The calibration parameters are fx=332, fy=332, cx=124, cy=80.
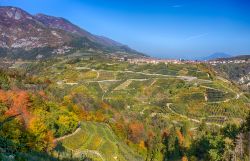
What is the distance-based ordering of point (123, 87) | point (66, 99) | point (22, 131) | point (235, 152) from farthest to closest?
point (123, 87) → point (66, 99) → point (235, 152) → point (22, 131)

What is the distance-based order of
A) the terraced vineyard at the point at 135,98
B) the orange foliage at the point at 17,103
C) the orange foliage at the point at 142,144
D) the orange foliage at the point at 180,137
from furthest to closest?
the orange foliage at the point at 180,137 < the orange foliage at the point at 142,144 < the terraced vineyard at the point at 135,98 < the orange foliage at the point at 17,103

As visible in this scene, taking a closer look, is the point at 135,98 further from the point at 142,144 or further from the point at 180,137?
the point at 142,144

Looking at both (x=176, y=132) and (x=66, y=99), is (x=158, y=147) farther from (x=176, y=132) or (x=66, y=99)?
(x=66, y=99)

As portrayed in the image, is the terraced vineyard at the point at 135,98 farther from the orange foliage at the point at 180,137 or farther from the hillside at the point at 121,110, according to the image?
the orange foliage at the point at 180,137

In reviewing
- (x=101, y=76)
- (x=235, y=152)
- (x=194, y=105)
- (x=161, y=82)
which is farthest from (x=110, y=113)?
(x=101, y=76)

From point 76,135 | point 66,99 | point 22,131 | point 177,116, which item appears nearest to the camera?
point 22,131

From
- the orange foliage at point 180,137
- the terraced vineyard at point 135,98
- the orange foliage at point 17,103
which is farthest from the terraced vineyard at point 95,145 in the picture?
the orange foliage at point 180,137

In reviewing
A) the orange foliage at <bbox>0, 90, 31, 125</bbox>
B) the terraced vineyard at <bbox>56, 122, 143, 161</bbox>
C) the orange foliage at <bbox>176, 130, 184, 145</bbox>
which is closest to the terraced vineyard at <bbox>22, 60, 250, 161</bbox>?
the terraced vineyard at <bbox>56, 122, 143, 161</bbox>

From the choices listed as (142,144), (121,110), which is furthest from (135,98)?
(142,144)
